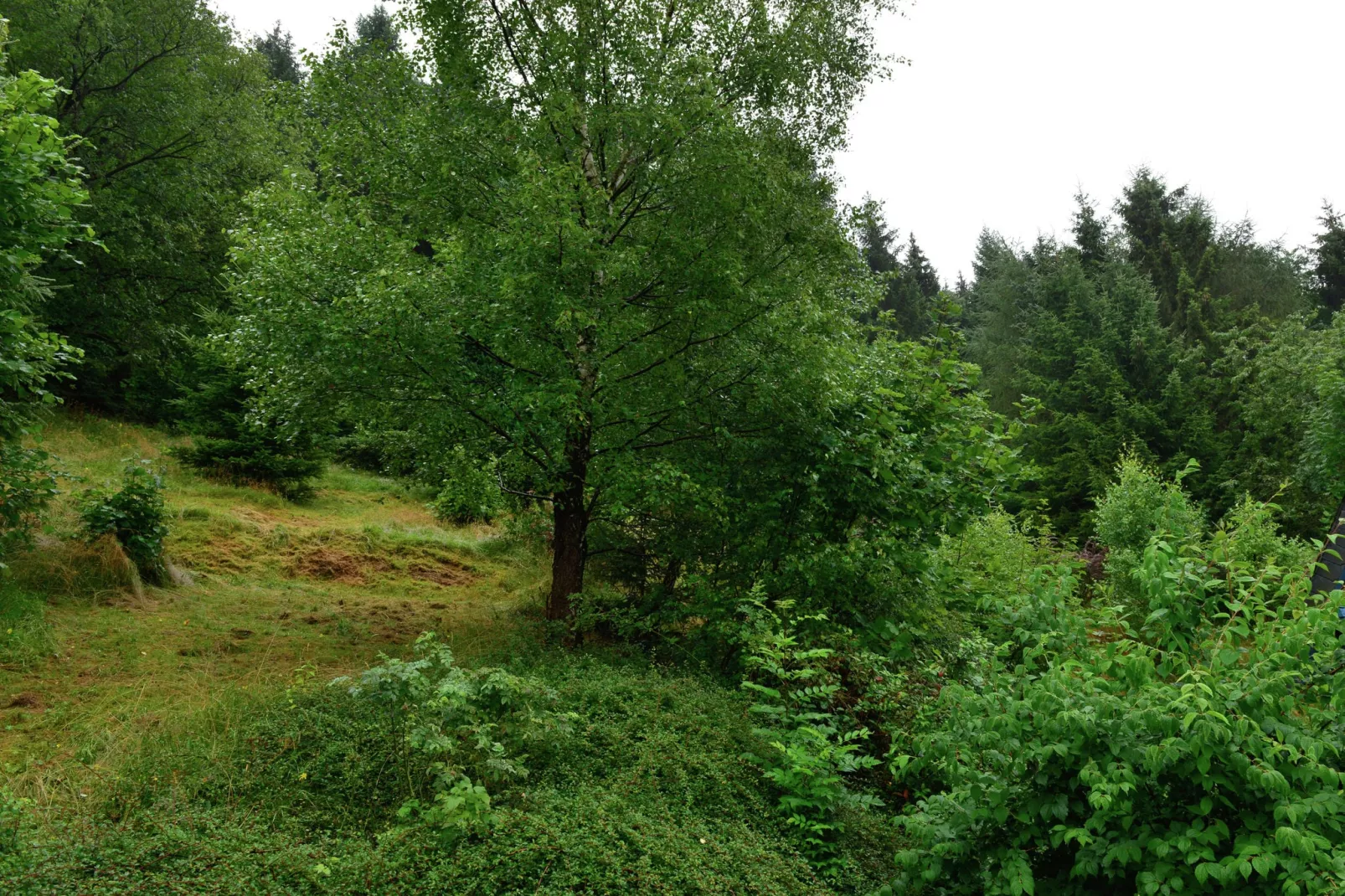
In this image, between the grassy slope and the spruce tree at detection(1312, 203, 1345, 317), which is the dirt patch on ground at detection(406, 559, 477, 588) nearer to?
the grassy slope

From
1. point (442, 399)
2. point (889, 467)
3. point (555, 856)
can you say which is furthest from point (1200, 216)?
point (555, 856)

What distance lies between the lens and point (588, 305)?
6.91 metres

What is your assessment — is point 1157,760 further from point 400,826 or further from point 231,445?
point 231,445

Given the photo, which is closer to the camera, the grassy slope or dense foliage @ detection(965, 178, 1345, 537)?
the grassy slope

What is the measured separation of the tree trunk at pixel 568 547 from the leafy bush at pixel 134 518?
4.47m

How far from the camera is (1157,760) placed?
10.1 feet

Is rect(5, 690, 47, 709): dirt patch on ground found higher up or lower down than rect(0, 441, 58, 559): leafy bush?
lower down

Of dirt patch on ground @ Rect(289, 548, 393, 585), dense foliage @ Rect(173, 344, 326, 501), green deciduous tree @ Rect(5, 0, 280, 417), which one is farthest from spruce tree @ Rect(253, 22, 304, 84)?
dirt patch on ground @ Rect(289, 548, 393, 585)

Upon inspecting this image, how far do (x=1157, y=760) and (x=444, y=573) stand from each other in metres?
10.7

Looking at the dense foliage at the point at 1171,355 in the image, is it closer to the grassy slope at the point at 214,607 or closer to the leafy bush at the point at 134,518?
the grassy slope at the point at 214,607

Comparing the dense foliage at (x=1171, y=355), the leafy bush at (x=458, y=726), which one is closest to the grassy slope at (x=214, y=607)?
the leafy bush at (x=458, y=726)

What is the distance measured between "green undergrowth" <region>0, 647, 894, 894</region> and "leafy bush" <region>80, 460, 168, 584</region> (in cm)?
440

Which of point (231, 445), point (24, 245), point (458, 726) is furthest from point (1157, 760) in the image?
point (231, 445)

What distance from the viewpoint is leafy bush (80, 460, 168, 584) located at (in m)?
8.46
